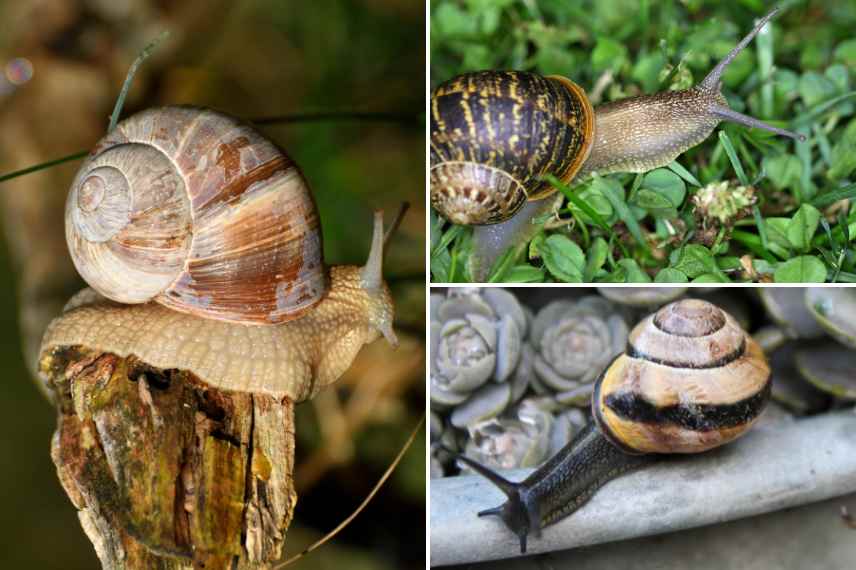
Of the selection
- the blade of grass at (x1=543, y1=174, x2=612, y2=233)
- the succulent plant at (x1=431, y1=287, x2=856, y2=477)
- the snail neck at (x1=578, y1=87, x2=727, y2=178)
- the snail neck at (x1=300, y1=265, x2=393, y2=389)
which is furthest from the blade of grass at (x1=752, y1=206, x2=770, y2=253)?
the snail neck at (x1=300, y1=265, x2=393, y2=389)

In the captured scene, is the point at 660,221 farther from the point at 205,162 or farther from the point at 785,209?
the point at 205,162

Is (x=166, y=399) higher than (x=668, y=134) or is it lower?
lower

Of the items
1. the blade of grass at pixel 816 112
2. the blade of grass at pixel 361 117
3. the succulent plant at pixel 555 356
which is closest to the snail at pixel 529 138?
the succulent plant at pixel 555 356

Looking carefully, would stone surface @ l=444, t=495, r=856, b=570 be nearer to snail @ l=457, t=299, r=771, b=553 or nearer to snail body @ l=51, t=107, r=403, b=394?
snail @ l=457, t=299, r=771, b=553

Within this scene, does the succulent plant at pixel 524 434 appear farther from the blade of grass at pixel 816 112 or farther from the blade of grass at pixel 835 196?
the blade of grass at pixel 816 112

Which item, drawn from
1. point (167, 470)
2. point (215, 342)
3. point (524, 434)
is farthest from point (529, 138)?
point (167, 470)

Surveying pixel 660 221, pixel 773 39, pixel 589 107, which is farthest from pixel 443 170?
pixel 773 39
